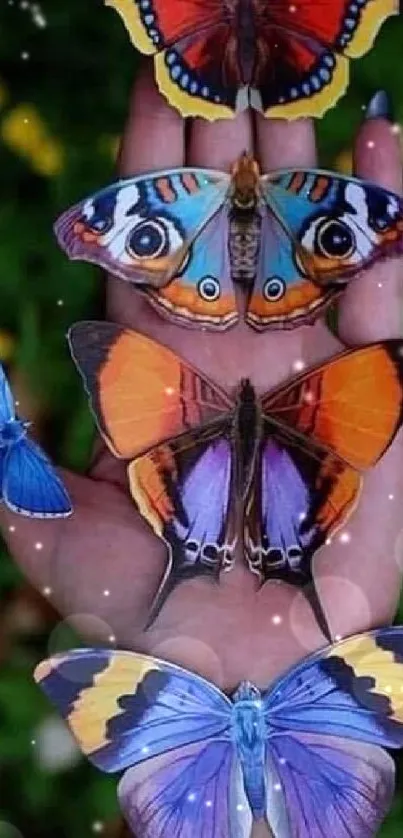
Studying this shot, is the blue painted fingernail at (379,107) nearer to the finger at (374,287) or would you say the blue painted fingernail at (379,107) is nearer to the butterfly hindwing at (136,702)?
the finger at (374,287)

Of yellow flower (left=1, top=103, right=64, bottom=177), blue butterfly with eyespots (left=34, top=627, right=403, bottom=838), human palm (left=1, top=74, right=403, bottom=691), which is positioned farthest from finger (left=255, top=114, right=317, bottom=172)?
blue butterfly with eyespots (left=34, top=627, right=403, bottom=838)

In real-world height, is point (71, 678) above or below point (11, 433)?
below

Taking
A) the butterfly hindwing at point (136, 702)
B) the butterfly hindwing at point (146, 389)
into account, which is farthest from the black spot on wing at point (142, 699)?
the butterfly hindwing at point (146, 389)

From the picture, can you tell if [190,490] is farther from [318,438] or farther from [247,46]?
[247,46]

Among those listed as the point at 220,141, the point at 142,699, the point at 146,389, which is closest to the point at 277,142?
the point at 220,141

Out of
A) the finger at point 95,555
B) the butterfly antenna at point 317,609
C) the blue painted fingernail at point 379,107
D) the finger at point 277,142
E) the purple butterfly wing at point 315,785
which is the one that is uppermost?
the blue painted fingernail at point 379,107

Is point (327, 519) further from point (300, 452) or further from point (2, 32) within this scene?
point (2, 32)

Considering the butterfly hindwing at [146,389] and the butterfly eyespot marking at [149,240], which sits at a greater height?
the butterfly eyespot marking at [149,240]
